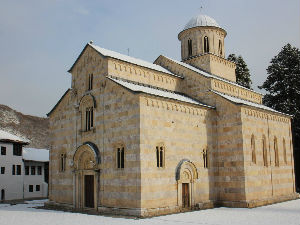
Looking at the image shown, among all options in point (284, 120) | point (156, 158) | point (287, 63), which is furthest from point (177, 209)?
point (287, 63)

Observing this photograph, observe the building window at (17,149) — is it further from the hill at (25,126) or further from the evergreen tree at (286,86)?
the evergreen tree at (286,86)

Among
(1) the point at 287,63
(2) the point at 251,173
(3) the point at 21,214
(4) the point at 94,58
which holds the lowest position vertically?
(3) the point at 21,214

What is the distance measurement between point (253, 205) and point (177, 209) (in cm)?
553

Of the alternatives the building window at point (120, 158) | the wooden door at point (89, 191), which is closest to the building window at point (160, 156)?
the building window at point (120, 158)

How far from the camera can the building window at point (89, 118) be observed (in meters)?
21.6

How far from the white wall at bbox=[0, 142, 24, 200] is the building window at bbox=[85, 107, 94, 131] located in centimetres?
1714

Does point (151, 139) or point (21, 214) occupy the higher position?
point (151, 139)

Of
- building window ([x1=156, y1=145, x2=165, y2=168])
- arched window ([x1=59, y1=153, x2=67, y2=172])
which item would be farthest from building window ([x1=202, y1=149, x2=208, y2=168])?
arched window ([x1=59, y1=153, x2=67, y2=172])

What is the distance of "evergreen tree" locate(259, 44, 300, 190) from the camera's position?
35.3 meters

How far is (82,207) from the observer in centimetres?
2111

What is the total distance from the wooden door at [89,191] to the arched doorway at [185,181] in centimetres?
568

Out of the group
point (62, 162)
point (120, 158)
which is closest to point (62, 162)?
point (62, 162)

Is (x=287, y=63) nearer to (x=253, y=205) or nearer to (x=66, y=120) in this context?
(x=253, y=205)

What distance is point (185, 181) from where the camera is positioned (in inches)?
794
